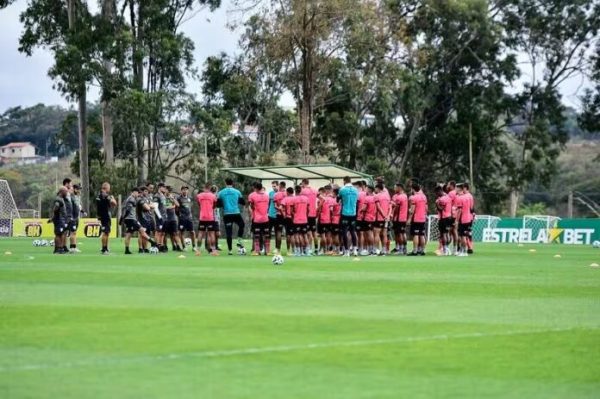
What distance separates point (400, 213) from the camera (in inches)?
1393

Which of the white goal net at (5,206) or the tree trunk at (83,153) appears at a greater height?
the tree trunk at (83,153)

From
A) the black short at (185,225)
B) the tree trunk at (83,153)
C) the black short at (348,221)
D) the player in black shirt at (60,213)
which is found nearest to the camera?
the player in black shirt at (60,213)

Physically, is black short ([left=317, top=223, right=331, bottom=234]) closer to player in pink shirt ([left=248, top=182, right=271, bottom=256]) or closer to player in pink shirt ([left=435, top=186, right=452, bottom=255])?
player in pink shirt ([left=248, top=182, right=271, bottom=256])

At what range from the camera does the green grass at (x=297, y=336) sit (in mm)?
9141

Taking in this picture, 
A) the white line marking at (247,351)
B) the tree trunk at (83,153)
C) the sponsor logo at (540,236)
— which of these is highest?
the tree trunk at (83,153)

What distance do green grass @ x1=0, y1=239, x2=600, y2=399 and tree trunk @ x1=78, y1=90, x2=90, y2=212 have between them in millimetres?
44997

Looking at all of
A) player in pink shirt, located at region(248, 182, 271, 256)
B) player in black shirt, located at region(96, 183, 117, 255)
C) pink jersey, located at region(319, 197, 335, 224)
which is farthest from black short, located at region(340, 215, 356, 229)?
player in black shirt, located at region(96, 183, 117, 255)

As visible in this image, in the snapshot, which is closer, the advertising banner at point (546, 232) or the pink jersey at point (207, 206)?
the pink jersey at point (207, 206)

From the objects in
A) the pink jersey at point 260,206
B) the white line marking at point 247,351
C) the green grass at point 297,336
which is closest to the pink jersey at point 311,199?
the pink jersey at point 260,206

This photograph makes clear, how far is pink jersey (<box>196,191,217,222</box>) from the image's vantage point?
35.2 meters

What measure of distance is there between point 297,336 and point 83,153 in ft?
185

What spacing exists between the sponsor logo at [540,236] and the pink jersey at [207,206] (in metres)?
23.1

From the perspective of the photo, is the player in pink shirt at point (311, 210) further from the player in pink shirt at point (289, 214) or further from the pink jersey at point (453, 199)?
the pink jersey at point (453, 199)

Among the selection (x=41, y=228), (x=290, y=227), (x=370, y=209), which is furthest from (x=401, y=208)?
(x=41, y=228)
